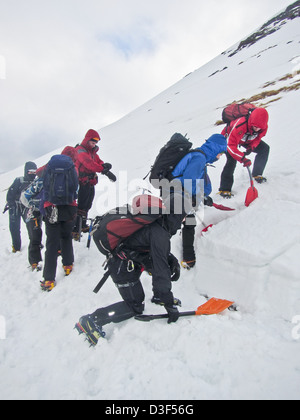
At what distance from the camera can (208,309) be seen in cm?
282

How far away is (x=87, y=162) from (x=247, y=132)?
3029 millimetres

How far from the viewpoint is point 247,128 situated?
4293 millimetres

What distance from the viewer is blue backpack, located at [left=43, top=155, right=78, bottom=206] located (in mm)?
3680

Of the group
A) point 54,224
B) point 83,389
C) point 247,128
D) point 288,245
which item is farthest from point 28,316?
point 247,128

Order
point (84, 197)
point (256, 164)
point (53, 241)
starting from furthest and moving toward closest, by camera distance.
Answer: point (84, 197) < point (256, 164) < point (53, 241)

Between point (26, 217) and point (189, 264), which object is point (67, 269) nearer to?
point (26, 217)

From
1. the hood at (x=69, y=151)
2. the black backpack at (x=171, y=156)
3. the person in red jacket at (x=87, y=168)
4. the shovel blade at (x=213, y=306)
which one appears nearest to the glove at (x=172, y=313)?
the shovel blade at (x=213, y=306)

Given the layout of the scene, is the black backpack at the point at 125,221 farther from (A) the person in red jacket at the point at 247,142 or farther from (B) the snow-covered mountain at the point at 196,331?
(A) the person in red jacket at the point at 247,142

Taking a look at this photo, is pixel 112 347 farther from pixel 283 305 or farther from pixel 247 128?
pixel 247 128

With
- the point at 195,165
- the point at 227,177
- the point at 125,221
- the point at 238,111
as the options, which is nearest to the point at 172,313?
the point at 125,221

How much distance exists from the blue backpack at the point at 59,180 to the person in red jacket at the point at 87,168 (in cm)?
103

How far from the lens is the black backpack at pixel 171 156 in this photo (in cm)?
338

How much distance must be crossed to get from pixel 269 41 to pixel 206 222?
163 ft

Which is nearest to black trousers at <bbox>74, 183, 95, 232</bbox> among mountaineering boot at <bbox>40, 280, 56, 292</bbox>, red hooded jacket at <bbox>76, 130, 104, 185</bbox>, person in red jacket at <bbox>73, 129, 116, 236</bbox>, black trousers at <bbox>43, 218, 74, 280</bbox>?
person in red jacket at <bbox>73, 129, 116, 236</bbox>
